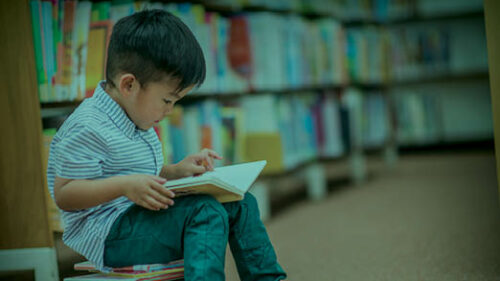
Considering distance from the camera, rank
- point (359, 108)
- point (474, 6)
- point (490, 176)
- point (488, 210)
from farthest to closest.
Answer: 1. point (474, 6)
2. point (359, 108)
3. point (490, 176)
4. point (488, 210)

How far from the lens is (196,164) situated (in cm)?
126

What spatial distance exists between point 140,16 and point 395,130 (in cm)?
332

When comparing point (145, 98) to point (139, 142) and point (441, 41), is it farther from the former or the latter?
point (441, 41)

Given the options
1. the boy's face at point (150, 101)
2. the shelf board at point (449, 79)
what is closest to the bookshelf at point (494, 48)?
the boy's face at point (150, 101)

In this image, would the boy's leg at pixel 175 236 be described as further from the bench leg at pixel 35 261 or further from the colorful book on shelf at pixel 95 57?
the colorful book on shelf at pixel 95 57

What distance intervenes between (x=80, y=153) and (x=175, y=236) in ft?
0.69

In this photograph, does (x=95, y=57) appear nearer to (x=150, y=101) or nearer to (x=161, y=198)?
(x=150, y=101)

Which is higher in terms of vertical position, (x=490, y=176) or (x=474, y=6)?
(x=474, y=6)

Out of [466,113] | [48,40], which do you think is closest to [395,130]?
[466,113]

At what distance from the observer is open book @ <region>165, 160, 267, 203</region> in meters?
1.02

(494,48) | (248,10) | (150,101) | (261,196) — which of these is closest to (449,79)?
(248,10)

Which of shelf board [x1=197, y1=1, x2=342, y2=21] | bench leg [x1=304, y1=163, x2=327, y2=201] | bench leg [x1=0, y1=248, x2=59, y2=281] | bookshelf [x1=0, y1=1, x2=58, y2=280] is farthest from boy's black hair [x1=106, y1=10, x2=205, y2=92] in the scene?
bench leg [x1=304, y1=163, x2=327, y2=201]

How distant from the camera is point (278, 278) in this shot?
3.81ft

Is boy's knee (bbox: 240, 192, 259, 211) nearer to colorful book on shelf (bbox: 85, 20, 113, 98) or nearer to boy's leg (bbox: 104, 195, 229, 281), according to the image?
boy's leg (bbox: 104, 195, 229, 281)
